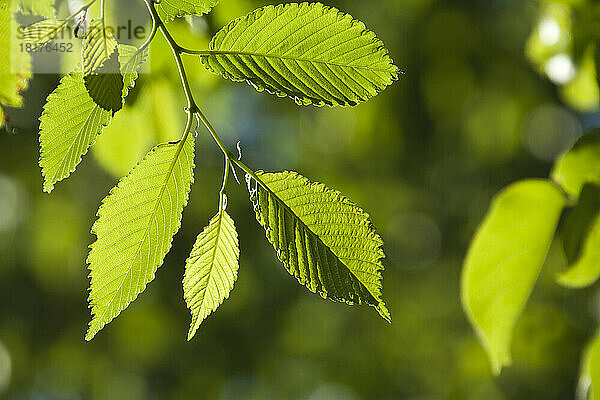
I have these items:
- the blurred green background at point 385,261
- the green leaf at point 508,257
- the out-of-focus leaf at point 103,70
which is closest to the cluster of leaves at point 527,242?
the green leaf at point 508,257

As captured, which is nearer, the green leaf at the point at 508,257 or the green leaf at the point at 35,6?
the green leaf at the point at 35,6

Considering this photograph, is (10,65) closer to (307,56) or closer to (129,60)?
(129,60)

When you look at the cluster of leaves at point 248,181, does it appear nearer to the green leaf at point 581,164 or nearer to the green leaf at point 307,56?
the green leaf at point 307,56

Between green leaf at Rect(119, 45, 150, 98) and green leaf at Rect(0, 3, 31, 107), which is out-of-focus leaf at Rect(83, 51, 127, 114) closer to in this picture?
green leaf at Rect(119, 45, 150, 98)

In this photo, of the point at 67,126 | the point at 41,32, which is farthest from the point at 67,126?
the point at 41,32

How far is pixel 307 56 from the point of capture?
0.38 metres

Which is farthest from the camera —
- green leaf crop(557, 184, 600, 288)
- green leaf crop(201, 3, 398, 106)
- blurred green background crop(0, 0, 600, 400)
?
blurred green background crop(0, 0, 600, 400)

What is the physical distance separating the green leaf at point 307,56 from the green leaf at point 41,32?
0.13 m

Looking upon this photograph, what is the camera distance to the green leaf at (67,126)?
383mm

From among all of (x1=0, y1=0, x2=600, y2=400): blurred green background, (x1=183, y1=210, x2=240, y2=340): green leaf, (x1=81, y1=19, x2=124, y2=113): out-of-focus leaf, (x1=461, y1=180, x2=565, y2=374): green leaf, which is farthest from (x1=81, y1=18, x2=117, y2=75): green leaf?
(x1=0, y1=0, x2=600, y2=400): blurred green background

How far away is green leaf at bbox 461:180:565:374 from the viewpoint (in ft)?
2.36

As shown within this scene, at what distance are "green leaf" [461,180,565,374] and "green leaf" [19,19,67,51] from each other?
52 cm

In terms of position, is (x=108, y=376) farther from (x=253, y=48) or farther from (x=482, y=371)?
(x=253, y=48)

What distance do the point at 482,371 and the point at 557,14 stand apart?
2.42m
